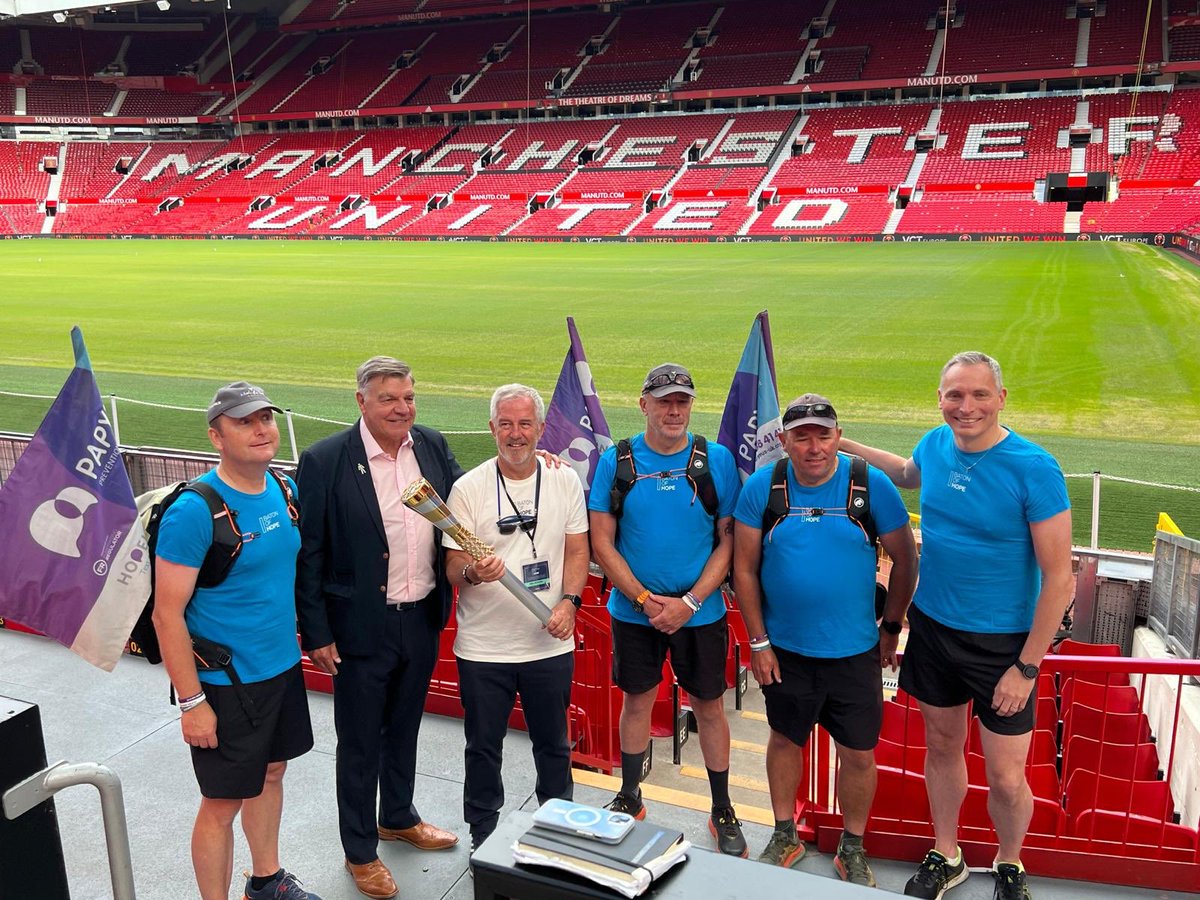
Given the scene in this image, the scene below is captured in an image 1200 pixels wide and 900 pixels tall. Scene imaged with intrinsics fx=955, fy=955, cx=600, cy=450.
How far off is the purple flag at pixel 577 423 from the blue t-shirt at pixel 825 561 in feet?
7.05

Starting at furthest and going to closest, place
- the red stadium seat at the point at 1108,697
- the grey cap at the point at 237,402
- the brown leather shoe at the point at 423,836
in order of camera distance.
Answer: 1. the red stadium seat at the point at 1108,697
2. the brown leather shoe at the point at 423,836
3. the grey cap at the point at 237,402

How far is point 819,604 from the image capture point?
3.56 metres

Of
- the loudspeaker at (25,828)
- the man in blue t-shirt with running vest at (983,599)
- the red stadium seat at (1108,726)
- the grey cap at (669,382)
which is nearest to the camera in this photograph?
the loudspeaker at (25,828)

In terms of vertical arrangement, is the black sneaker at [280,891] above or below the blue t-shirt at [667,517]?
below

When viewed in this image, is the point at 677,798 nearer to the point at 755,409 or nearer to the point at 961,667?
the point at 961,667

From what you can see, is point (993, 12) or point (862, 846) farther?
point (993, 12)

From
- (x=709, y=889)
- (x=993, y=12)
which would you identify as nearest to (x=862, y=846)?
(x=709, y=889)

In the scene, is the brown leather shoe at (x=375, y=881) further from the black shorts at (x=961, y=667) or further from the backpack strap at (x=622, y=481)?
the black shorts at (x=961, y=667)

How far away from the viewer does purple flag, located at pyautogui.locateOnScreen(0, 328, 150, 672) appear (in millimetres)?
3625

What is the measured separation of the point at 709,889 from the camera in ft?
5.42

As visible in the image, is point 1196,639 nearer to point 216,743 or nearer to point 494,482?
point 494,482

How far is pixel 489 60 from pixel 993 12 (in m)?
30.3

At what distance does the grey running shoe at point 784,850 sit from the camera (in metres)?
3.71

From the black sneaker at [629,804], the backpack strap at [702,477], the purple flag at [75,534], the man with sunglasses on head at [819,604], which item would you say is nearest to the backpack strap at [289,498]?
the purple flag at [75,534]
